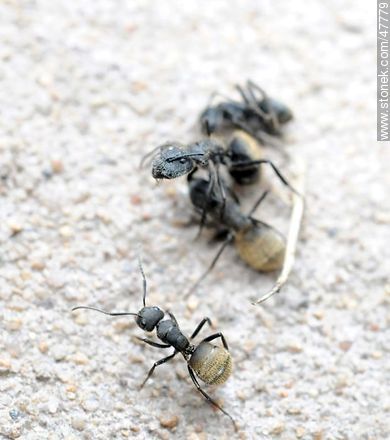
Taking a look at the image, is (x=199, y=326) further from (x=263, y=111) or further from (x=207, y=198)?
(x=263, y=111)

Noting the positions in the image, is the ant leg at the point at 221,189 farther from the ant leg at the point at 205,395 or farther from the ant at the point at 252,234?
the ant leg at the point at 205,395

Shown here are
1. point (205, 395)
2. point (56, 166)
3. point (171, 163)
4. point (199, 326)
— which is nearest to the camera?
point (205, 395)

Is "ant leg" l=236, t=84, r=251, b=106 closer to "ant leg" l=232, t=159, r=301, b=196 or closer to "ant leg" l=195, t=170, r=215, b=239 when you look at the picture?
"ant leg" l=232, t=159, r=301, b=196

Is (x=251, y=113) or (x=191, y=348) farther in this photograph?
(x=251, y=113)

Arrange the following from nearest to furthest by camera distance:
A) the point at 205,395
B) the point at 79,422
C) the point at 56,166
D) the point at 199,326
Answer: the point at 79,422 → the point at 205,395 → the point at 199,326 → the point at 56,166

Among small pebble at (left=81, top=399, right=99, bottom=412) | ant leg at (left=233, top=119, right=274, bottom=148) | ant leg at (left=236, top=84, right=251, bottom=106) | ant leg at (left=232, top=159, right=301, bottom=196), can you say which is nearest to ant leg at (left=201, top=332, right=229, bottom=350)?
small pebble at (left=81, top=399, right=99, bottom=412)

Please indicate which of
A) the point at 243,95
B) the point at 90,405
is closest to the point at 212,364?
the point at 90,405

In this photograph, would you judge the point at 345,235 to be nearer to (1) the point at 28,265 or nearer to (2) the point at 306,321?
(2) the point at 306,321
